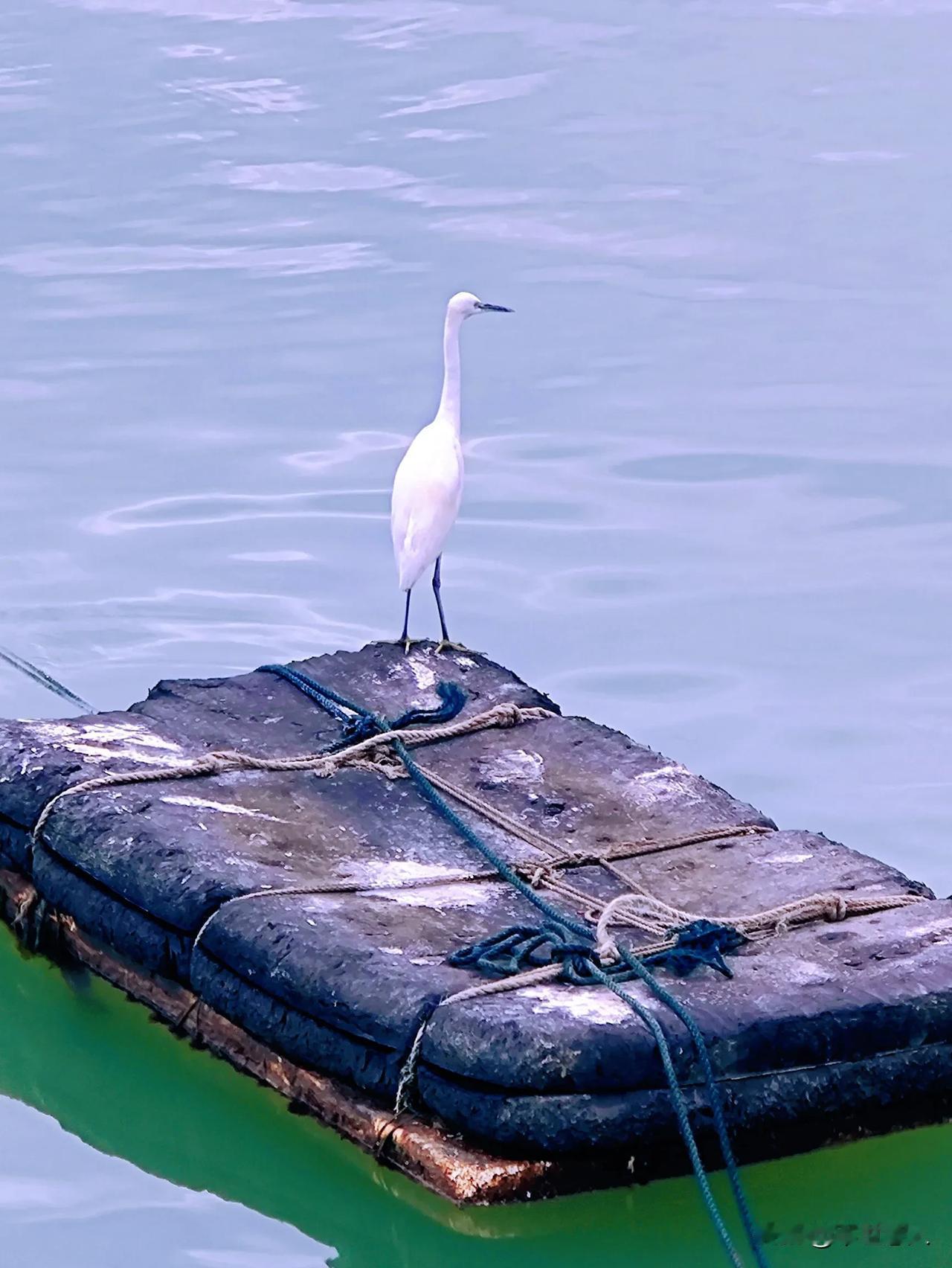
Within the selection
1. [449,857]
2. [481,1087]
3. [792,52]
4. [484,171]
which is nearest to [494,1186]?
[481,1087]

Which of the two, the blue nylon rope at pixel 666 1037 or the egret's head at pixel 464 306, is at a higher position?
the egret's head at pixel 464 306

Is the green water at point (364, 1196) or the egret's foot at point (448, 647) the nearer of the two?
the green water at point (364, 1196)

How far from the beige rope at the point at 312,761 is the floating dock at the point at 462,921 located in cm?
1

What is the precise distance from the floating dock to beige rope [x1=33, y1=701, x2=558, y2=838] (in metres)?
0.01

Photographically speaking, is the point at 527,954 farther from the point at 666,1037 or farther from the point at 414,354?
the point at 414,354

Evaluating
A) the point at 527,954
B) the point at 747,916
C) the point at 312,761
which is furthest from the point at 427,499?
the point at 527,954

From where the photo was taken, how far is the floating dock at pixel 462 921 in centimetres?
446

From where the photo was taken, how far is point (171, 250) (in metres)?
15.3

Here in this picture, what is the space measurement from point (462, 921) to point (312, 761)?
0.99 m

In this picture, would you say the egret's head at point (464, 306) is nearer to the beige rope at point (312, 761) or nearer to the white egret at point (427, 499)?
the white egret at point (427, 499)

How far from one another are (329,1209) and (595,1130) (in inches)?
27.8

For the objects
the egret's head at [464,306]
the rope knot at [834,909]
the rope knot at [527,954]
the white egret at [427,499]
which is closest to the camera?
the rope knot at [527,954]

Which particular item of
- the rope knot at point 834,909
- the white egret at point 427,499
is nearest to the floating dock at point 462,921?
the rope knot at point 834,909

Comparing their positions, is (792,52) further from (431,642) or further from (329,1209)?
(329,1209)
